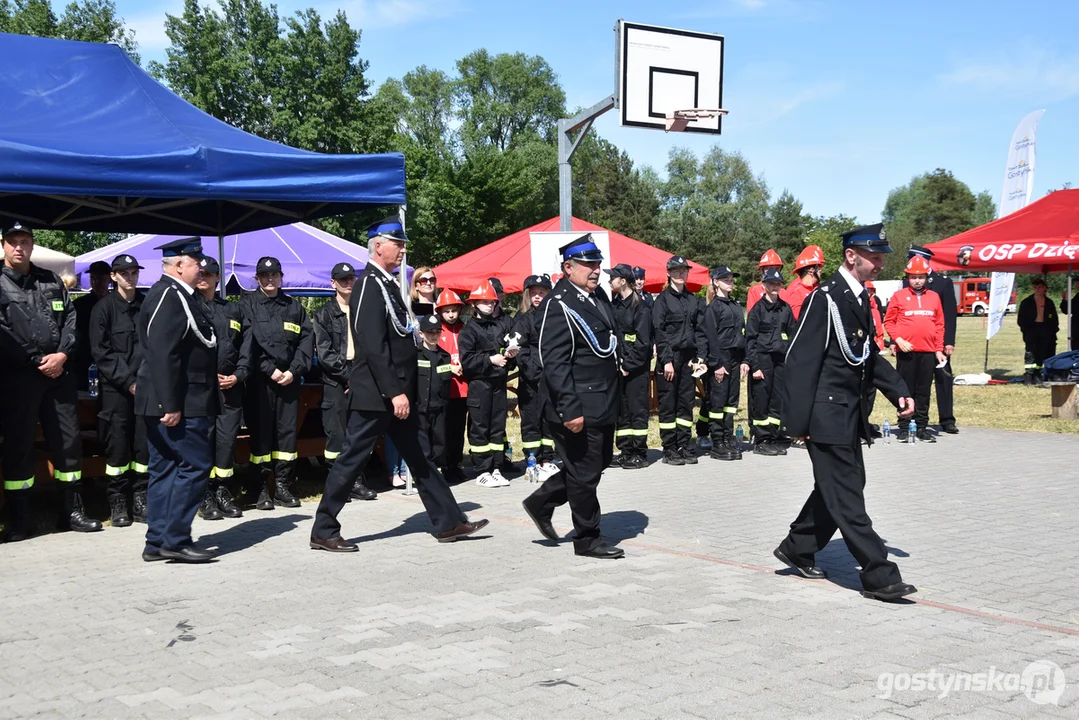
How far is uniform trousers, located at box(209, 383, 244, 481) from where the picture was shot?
345 inches

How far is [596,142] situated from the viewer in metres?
85.7

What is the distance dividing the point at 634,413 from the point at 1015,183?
1501cm

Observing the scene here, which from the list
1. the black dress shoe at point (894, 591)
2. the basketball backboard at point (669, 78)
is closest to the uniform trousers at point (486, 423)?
the black dress shoe at point (894, 591)

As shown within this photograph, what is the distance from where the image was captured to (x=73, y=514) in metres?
8.22

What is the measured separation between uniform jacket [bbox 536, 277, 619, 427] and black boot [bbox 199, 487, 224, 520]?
131 inches

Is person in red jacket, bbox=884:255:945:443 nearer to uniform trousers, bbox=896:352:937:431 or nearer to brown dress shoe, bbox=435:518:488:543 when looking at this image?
uniform trousers, bbox=896:352:937:431

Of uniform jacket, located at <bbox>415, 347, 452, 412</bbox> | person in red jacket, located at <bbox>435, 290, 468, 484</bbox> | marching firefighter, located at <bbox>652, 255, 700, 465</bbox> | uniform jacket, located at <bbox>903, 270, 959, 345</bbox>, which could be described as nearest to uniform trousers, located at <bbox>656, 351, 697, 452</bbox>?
marching firefighter, located at <bbox>652, 255, 700, 465</bbox>

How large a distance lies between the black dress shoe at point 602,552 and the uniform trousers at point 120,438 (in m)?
3.65

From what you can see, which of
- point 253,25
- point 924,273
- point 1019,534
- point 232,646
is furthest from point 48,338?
point 253,25

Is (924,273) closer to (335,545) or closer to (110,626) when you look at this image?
(335,545)

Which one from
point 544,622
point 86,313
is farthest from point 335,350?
point 544,622

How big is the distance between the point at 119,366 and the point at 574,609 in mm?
4550

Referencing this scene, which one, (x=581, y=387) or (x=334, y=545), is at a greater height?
(x=581, y=387)

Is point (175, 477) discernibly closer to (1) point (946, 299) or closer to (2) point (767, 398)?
(2) point (767, 398)
